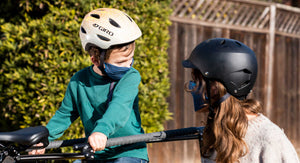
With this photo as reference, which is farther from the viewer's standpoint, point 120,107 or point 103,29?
point 103,29

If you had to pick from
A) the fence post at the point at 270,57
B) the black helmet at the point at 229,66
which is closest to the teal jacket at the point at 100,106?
the black helmet at the point at 229,66

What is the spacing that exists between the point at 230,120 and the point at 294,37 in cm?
737

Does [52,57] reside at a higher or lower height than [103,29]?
lower

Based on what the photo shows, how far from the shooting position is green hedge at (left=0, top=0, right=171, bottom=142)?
4863 mm

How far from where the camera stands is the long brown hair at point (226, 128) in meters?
2.41

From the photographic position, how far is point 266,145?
2.34m

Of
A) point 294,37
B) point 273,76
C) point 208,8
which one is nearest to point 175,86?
point 208,8

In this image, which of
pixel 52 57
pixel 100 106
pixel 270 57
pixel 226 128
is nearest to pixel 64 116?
pixel 100 106

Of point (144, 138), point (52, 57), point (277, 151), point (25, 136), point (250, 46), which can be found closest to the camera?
point (25, 136)

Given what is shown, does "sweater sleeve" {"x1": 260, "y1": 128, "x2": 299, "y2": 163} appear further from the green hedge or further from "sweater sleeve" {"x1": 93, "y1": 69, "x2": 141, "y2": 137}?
the green hedge

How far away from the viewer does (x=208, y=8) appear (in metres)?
7.34

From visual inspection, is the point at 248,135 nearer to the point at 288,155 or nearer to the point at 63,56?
the point at 288,155

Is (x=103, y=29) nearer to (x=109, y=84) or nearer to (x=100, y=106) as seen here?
(x=109, y=84)

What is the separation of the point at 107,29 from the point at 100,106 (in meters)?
0.54
